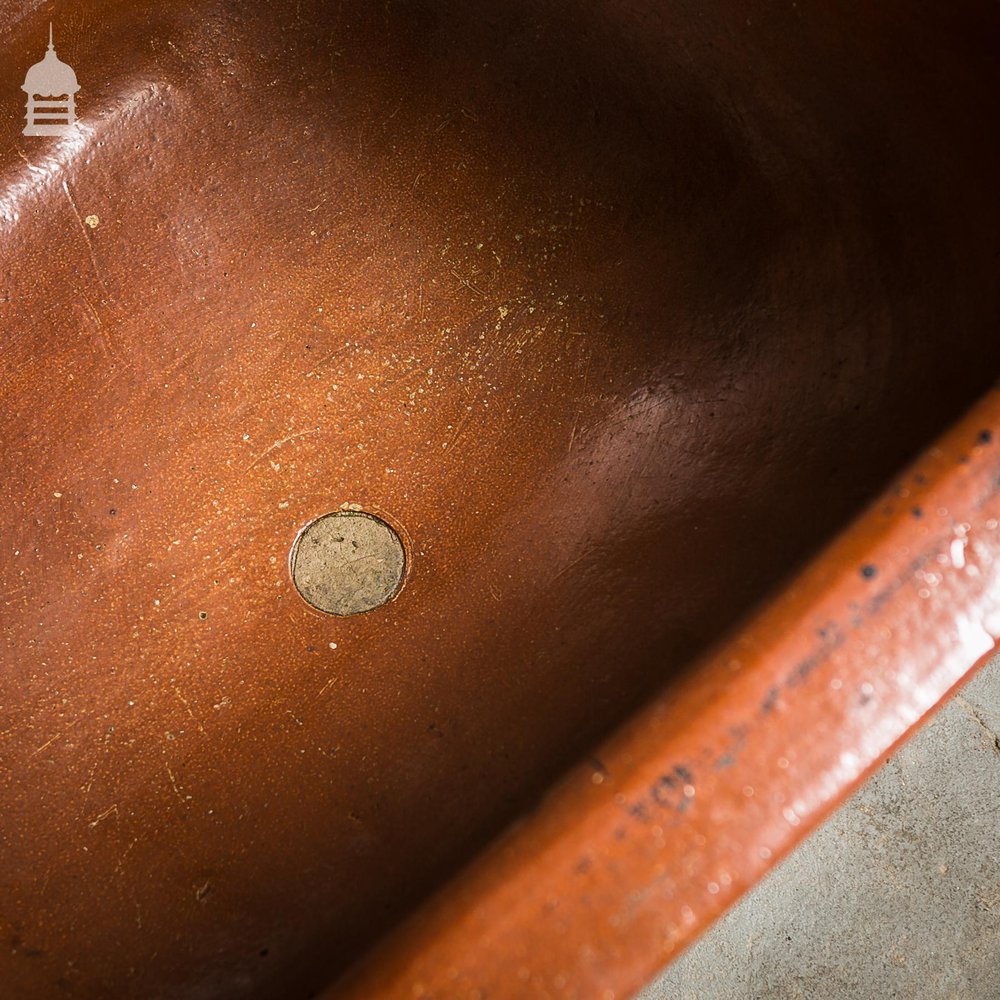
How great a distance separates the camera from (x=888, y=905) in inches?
47.3

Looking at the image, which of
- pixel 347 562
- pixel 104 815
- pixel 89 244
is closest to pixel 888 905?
pixel 347 562

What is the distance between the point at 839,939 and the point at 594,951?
2.88ft

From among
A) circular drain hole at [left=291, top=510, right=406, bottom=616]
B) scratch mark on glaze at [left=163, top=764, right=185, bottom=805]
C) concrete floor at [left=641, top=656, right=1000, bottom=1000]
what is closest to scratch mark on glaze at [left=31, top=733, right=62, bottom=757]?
scratch mark on glaze at [left=163, top=764, right=185, bottom=805]

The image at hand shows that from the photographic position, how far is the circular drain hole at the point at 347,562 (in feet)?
3.27

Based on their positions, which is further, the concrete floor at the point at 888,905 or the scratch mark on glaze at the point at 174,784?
the concrete floor at the point at 888,905

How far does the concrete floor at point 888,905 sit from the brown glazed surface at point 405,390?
23.5 inches

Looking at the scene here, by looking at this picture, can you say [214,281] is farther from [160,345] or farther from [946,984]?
[946,984]

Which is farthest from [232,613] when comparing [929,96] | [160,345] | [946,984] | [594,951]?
[946,984]

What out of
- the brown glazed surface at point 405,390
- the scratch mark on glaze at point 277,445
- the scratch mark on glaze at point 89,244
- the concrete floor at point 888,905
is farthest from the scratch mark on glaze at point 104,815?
the concrete floor at point 888,905

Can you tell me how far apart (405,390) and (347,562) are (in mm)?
210

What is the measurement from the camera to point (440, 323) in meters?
1.08

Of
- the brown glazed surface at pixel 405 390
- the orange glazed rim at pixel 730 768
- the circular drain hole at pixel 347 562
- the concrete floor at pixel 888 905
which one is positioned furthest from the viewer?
the concrete floor at pixel 888 905

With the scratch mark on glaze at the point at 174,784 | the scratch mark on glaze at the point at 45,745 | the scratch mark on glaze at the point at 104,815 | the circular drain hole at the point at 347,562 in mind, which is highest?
the circular drain hole at the point at 347,562

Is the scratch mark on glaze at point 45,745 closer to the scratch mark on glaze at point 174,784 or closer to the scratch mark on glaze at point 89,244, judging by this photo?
the scratch mark on glaze at point 174,784
